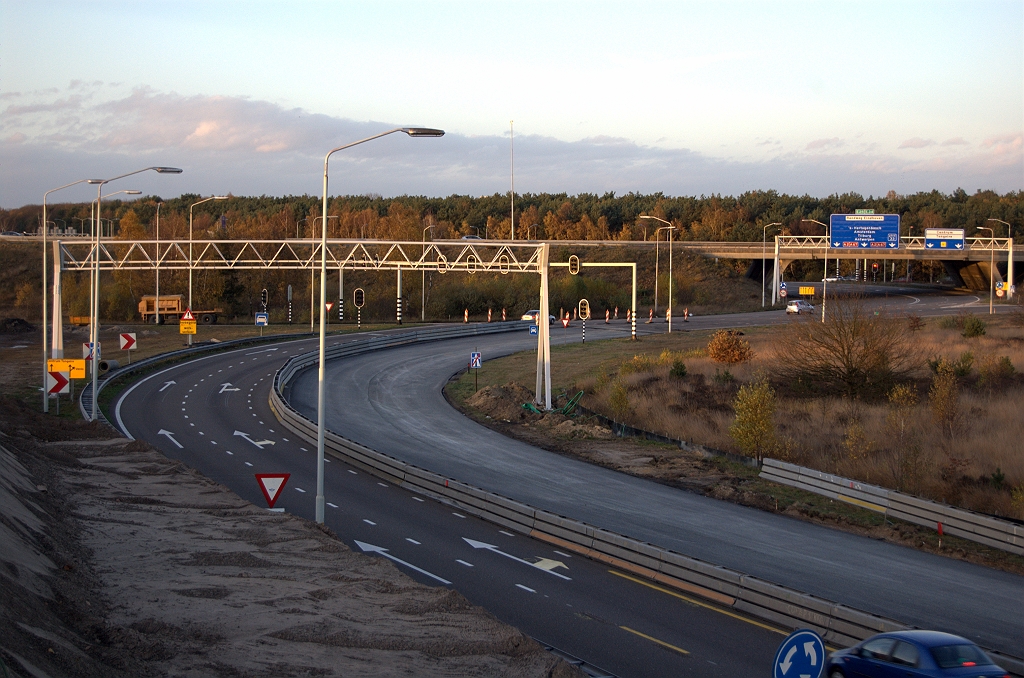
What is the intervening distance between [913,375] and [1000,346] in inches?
465

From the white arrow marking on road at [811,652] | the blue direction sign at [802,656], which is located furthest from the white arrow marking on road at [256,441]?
the white arrow marking on road at [811,652]

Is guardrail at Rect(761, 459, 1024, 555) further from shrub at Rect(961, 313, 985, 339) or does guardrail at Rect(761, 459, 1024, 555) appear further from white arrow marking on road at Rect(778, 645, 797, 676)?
shrub at Rect(961, 313, 985, 339)

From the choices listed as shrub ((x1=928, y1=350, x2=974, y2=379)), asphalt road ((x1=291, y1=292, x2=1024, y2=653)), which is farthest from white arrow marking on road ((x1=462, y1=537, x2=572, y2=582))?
shrub ((x1=928, y1=350, x2=974, y2=379))

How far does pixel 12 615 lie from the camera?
9.47 metres

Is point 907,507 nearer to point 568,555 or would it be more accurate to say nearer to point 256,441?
point 568,555

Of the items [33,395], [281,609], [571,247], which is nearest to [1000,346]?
[281,609]

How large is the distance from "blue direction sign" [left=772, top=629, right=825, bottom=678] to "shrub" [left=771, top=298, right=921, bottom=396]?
3476cm

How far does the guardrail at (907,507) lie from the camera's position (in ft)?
62.9

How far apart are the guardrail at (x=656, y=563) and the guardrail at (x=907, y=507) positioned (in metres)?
7.25

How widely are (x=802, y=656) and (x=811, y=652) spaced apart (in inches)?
3.6

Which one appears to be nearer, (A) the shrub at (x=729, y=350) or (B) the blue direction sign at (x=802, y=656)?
(B) the blue direction sign at (x=802, y=656)

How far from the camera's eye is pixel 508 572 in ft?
57.6

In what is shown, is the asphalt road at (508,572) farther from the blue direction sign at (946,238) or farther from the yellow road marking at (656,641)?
the blue direction sign at (946,238)

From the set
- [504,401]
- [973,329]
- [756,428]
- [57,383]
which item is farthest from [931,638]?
→ [973,329]
